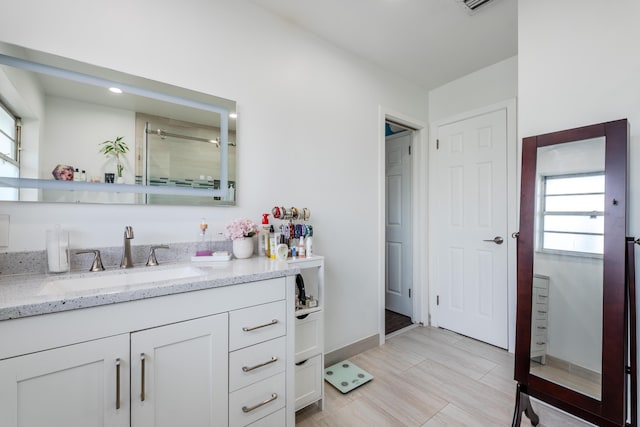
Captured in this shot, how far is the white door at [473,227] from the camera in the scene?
2533 mm

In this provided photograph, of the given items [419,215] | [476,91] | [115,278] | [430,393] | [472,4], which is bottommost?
[430,393]

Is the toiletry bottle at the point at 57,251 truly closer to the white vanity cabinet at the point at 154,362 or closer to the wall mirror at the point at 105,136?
the wall mirror at the point at 105,136

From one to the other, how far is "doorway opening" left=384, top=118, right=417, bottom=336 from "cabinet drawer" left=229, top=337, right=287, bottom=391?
6.52 feet

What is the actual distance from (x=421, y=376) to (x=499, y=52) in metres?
2.79

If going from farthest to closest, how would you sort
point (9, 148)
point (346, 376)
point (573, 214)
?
point (346, 376) → point (573, 214) → point (9, 148)

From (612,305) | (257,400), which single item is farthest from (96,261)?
(612,305)

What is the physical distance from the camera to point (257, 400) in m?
1.27

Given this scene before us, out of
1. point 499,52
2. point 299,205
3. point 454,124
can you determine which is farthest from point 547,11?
point 299,205

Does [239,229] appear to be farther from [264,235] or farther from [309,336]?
[309,336]

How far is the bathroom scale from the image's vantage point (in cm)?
193

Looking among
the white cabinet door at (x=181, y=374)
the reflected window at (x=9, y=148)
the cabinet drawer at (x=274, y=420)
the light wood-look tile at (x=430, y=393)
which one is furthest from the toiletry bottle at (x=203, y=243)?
the light wood-look tile at (x=430, y=393)

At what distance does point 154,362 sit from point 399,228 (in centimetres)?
285

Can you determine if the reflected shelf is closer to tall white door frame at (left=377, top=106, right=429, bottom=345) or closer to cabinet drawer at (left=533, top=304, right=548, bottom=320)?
cabinet drawer at (left=533, top=304, right=548, bottom=320)

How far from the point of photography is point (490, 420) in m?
1.62
